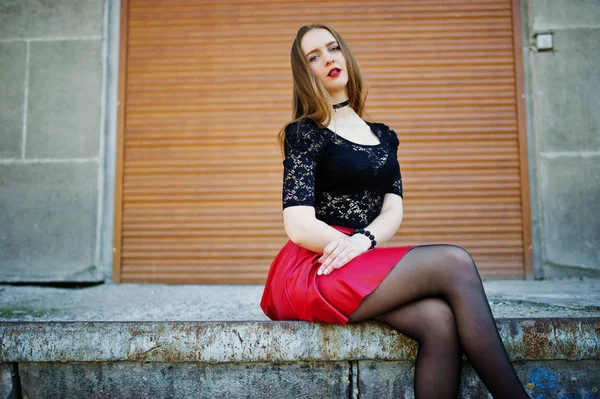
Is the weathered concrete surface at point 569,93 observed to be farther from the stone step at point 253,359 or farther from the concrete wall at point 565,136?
the stone step at point 253,359

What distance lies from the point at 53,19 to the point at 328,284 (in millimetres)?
3918

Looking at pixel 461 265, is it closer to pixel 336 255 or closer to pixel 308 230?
pixel 336 255

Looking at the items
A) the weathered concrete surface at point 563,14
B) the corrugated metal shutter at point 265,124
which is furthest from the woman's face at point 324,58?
the weathered concrete surface at point 563,14

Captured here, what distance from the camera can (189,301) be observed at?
3.15 meters

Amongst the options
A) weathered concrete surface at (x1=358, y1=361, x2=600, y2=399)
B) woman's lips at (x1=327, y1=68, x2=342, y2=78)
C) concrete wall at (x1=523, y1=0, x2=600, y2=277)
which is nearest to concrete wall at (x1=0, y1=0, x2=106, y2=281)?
woman's lips at (x1=327, y1=68, x2=342, y2=78)

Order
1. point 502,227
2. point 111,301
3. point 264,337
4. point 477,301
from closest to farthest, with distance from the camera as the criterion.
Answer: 1. point 477,301
2. point 264,337
3. point 111,301
4. point 502,227

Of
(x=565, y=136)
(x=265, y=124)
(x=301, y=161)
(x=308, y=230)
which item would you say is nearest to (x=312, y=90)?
(x=301, y=161)

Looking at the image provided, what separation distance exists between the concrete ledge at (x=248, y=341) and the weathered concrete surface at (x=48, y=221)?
2.06 metres

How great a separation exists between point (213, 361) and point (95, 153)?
2.77 meters

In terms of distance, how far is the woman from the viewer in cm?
154

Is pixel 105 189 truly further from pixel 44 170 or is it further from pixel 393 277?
pixel 393 277

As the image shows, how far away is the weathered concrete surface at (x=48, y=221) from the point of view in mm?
3867

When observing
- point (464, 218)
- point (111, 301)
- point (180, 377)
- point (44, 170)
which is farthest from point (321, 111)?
point (44, 170)

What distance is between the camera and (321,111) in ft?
6.42
